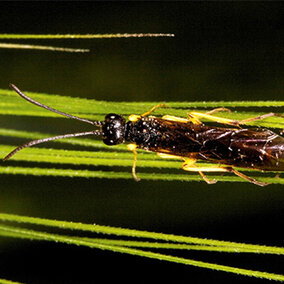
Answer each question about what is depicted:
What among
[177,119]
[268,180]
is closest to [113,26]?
[177,119]

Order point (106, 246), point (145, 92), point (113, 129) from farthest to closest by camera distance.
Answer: point (145, 92) → point (113, 129) → point (106, 246)

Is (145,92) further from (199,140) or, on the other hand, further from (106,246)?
(106,246)

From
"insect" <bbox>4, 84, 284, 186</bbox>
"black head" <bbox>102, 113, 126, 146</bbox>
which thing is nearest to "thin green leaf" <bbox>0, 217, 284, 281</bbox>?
"insect" <bbox>4, 84, 284, 186</bbox>

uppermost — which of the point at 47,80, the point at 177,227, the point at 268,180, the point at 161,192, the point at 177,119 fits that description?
the point at 47,80

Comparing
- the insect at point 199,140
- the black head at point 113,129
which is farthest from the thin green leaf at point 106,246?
the black head at point 113,129

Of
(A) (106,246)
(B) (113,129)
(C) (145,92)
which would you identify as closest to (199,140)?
(B) (113,129)

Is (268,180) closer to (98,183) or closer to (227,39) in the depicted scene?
(98,183)

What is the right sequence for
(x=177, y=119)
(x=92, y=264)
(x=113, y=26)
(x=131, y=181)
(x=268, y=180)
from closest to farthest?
(x=268, y=180) < (x=177, y=119) < (x=131, y=181) < (x=92, y=264) < (x=113, y=26)
